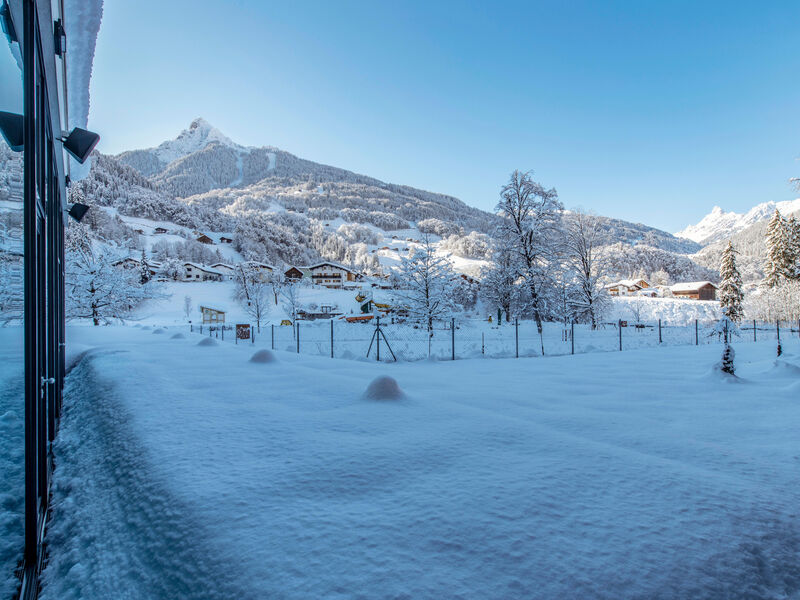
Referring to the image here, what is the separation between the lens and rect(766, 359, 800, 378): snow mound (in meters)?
5.16

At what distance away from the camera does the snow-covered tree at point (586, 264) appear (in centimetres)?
→ 2217

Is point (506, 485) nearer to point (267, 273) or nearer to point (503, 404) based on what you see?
point (503, 404)

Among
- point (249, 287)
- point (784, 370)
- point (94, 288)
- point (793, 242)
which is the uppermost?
point (793, 242)

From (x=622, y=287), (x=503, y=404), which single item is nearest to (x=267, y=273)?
(x=622, y=287)

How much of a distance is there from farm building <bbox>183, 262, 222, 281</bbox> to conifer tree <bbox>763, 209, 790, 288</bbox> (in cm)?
6467

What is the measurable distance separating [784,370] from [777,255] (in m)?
37.1

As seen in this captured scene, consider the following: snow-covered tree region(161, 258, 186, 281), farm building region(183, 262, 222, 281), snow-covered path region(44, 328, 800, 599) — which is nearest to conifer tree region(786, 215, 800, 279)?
snow-covered path region(44, 328, 800, 599)

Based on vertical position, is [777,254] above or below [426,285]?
above

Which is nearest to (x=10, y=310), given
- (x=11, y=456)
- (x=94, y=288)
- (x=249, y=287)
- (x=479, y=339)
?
→ (x=11, y=456)

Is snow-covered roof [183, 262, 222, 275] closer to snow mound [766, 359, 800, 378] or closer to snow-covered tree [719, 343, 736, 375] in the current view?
snow-covered tree [719, 343, 736, 375]

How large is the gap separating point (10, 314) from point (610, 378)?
246 inches

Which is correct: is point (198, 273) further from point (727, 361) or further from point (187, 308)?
point (727, 361)

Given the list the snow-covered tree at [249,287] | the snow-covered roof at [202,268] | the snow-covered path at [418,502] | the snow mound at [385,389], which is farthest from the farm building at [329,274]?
the snow-covered path at [418,502]

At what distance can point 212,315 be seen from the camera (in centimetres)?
3575
